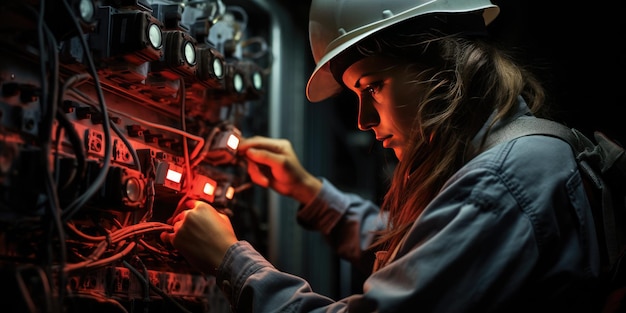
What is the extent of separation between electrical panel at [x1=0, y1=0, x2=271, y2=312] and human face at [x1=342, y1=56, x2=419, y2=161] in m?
0.43

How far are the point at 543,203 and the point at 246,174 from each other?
113 cm

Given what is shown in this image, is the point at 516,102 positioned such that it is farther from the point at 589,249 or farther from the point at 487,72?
the point at 589,249

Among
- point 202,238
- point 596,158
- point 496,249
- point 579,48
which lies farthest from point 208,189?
point 579,48

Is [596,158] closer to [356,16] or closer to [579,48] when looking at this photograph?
[356,16]

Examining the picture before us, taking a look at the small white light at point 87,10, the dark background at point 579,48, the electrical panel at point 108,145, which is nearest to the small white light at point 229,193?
the electrical panel at point 108,145

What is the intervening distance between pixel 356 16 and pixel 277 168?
66 cm

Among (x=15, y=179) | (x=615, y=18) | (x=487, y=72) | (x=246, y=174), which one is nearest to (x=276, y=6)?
(x=246, y=174)

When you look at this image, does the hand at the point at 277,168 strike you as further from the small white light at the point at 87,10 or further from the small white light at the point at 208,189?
the small white light at the point at 87,10

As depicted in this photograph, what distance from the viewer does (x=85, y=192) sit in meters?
1.25

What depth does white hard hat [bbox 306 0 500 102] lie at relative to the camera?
61.6 inches

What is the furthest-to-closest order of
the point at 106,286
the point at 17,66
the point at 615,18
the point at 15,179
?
the point at 615,18 → the point at 106,286 → the point at 17,66 → the point at 15,179

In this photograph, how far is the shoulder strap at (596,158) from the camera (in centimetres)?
135

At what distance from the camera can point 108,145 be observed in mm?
1250

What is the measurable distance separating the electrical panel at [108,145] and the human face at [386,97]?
43 centimetres
